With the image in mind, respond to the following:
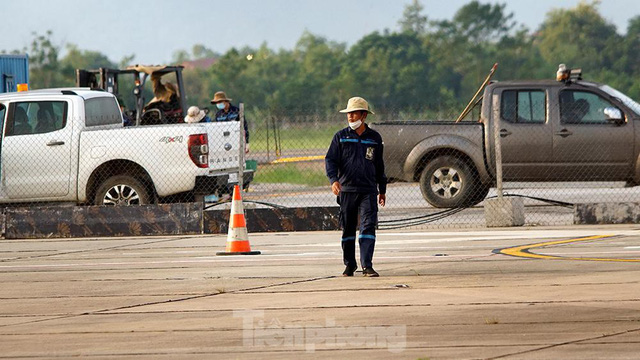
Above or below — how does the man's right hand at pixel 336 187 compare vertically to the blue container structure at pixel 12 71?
below

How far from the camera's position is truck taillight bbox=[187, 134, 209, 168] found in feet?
59.6

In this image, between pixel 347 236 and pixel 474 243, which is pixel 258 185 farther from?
pixel 347 236

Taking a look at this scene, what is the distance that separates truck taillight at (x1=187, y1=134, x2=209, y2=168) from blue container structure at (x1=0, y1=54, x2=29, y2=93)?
34.9 feet

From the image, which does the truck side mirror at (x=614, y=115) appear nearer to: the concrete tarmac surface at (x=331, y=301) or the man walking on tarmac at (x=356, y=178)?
the concrete tarmac surface at (x=331, y=301)

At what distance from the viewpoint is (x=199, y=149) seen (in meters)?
18.2

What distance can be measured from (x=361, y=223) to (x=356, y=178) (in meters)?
0.42

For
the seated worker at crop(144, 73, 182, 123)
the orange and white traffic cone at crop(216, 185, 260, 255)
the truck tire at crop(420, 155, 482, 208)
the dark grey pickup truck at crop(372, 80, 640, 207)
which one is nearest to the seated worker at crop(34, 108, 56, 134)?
the dark grey pickup truck at crop(372, 80, 640, 207)

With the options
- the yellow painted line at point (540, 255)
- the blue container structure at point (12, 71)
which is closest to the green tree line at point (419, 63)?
the blue container structure at point (12, 71)

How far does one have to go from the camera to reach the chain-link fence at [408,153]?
1828cm

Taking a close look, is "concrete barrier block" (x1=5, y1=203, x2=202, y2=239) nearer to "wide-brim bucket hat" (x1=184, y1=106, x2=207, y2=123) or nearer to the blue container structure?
"wide-brim bucket hat" (x1=184, y1=106, x2=207, y2=123)

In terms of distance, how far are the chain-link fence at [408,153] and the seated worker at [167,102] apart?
4.30 m

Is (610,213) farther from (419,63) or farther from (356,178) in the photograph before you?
(419,63)

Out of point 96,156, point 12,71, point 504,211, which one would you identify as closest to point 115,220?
point 96,156

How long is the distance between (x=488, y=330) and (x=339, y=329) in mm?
997
